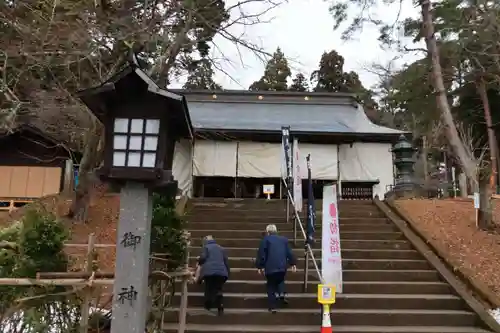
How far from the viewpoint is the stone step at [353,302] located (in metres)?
7.01

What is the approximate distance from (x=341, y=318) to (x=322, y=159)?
967 cm

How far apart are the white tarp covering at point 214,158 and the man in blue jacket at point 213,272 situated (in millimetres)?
8769

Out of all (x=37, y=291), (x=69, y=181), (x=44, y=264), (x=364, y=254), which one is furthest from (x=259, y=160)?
(x=37, y=291)

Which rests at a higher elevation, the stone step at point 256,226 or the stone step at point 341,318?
the stone step at point 256,226

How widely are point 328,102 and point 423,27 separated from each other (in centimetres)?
1018

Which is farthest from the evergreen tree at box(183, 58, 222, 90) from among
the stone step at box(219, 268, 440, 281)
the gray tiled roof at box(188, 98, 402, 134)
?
the stone step at box(219, 268, 440, 281)

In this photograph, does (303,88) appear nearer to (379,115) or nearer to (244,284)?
(379,115)

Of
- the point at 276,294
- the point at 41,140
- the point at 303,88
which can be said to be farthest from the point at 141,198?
the point at 303,88

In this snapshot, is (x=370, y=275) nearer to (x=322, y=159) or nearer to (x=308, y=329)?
(x=308, y=329)

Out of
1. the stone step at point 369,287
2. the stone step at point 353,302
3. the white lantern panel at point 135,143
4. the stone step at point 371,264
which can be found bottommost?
the stone step at point 353,302

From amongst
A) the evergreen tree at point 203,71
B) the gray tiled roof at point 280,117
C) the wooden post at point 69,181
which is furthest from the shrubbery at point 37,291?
the gray tiled roof at point 280,117

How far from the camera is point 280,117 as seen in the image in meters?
18.5

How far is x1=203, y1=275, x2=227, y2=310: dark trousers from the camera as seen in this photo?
6598mm

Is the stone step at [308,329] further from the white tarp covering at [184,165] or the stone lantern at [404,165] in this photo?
the white tarp covering at [184,165]
